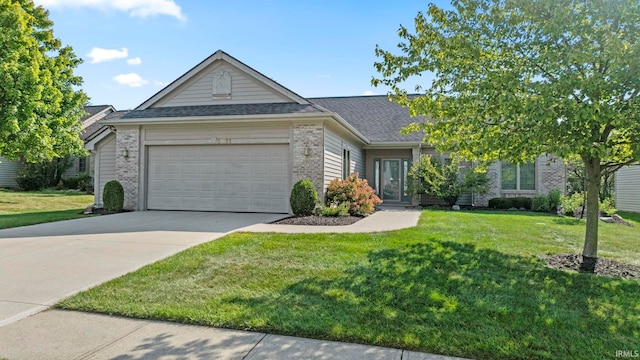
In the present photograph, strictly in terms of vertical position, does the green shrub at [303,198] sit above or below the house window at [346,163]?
below

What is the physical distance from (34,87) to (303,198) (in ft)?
34.7

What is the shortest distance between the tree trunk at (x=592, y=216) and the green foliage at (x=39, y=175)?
27.8 metres

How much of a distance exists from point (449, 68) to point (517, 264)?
3254 millimetres

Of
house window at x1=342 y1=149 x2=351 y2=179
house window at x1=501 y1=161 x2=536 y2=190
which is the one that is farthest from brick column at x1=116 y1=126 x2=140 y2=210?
house window at x1=501 y1=161 x2=536 y2=190

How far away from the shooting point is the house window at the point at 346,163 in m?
14.4

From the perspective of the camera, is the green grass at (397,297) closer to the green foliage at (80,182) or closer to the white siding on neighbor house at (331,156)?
the white siding on neighbor house at (331,156)

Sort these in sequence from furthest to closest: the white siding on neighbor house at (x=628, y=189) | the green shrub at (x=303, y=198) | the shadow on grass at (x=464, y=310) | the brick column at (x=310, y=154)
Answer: the white siding on neighbor house at (x=628, y=189) → the brick column at (x=310, y=154) → the green shrub at (x=303, y=198) → the shadow on grass at (x=464, y=310)

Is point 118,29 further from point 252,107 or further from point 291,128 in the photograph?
point 291,128

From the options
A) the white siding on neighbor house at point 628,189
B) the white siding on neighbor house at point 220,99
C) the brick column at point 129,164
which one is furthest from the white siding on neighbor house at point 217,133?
the white siding on neighbor house at point 628,189

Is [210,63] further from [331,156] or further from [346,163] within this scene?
[346,163]

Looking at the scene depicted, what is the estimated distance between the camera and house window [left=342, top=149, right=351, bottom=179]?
14.4 meters

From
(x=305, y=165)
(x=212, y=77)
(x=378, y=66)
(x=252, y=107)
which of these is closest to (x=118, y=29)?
(x=212, y=77)

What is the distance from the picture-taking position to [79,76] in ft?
61.4

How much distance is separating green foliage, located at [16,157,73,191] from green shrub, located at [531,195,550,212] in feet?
89.5
